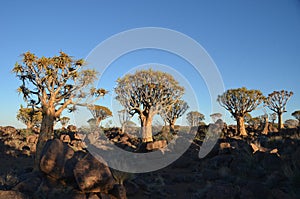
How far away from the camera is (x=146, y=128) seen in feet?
70.7

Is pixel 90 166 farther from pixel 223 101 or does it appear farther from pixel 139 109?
pixel 223 101

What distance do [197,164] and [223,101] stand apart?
56.4 ft

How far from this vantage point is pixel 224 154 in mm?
11953

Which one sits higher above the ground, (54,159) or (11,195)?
(54,159)

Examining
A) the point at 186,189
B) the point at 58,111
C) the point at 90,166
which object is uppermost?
the point at 58,111

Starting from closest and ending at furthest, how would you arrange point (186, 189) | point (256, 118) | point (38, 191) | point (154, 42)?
point (38, 191)
point (186, 189)
point (154, 42)
point (256, 118)

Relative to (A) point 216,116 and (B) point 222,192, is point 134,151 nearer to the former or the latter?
(B) point 222,192

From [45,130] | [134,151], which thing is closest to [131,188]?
[45,130]

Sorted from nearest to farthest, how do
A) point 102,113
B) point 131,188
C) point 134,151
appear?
point 131,188, point 134,151, point 102,113

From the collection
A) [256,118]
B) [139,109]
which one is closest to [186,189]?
[139,109]

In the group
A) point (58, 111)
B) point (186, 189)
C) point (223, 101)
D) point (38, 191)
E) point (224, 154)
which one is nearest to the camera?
point (38, 191)

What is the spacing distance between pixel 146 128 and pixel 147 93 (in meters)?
3.08

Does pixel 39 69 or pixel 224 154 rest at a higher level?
pixel 39 69

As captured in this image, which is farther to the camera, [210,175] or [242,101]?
[242,101]
